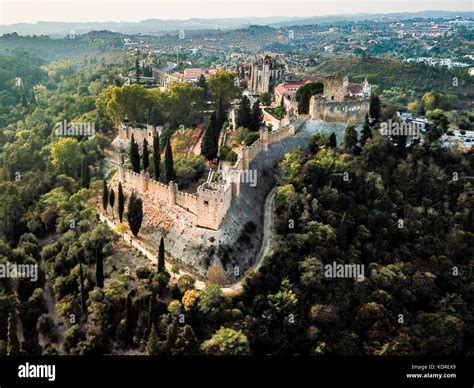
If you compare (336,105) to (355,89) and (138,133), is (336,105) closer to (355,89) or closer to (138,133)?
(355,89)

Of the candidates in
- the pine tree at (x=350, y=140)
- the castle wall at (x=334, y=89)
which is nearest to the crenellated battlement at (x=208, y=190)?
the pine tree at (x=350, y=140)

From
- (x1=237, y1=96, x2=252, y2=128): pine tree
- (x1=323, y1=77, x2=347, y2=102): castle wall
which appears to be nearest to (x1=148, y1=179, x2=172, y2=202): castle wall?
(x1=237, y1=96, x2=252, y2=128): pine tree

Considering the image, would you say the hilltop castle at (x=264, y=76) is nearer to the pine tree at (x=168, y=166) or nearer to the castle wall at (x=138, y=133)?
the castle wall at (x=138, y=133)

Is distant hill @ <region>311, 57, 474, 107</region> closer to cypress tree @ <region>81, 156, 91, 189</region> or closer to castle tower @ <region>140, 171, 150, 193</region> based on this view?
cypress tree @ <region>81, 156, 91, 189</region>

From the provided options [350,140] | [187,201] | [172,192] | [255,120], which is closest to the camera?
[187,201]

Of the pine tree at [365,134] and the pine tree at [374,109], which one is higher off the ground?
Result: the pine tree at [374,109]

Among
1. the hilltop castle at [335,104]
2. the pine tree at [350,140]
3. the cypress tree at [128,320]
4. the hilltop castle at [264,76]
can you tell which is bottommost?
the cypress tree at [128,320]

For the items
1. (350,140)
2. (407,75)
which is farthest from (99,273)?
(407,75)

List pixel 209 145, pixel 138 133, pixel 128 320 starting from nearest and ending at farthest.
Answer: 1. pixel 128 320
2. pixel 209 145
3. pixel 138 133

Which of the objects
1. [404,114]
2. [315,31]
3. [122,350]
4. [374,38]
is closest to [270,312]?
[122,350]
